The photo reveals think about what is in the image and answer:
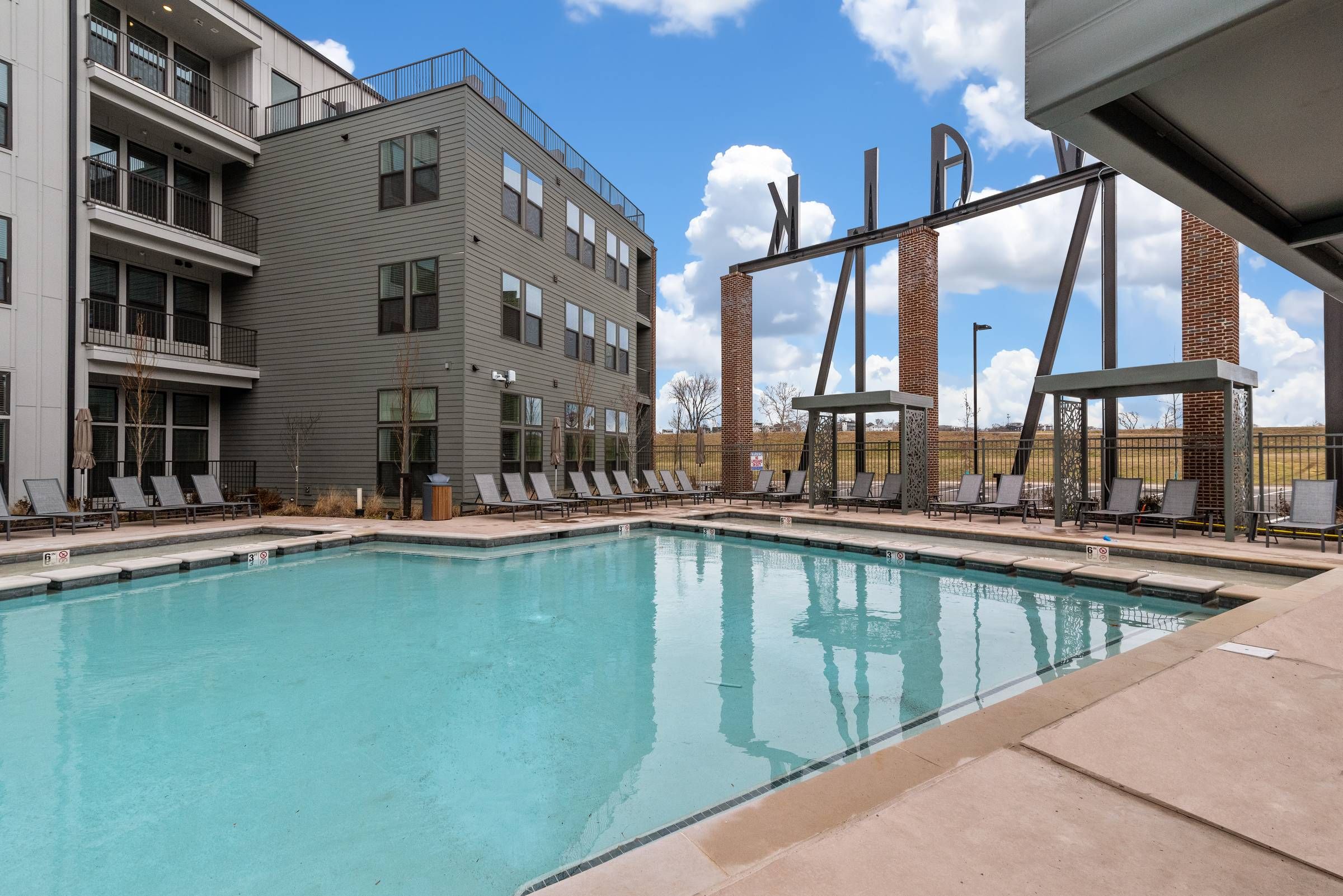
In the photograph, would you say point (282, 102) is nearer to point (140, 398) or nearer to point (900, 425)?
point (140, 398)

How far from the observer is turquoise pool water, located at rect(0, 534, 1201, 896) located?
2.76 metres

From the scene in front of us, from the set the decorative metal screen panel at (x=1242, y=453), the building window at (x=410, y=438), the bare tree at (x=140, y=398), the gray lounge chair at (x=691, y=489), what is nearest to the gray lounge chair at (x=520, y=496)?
the building window at (x=410, y=438)

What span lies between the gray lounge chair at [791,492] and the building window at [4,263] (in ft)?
47.8

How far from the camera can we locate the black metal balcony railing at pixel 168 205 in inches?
525

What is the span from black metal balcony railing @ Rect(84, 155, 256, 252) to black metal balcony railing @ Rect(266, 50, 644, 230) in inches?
92.9

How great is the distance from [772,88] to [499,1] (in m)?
6.41

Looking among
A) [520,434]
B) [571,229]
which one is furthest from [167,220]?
[571,229]

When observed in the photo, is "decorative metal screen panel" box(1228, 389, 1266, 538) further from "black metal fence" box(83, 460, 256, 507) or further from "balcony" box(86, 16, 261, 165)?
"balcony" box(86, 16, 261, 165)

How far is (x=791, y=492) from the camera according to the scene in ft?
54.0

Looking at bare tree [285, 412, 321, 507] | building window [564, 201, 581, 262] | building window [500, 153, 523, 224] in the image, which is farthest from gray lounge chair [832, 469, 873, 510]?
bare tree [285, 412, 321, 507]

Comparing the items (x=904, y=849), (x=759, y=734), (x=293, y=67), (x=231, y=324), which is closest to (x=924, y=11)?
(x=759, y=734)

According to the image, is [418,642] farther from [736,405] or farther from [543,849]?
[736,405]

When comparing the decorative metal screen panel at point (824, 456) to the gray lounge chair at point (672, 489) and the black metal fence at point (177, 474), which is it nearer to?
the gray lounge chair at point (672, 489)

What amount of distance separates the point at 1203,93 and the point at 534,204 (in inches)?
628
